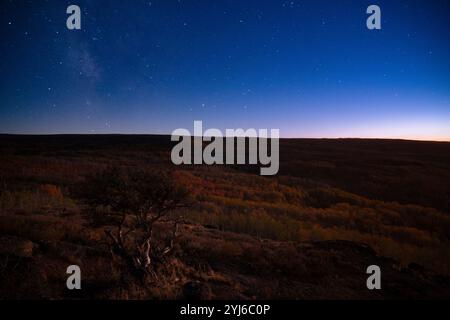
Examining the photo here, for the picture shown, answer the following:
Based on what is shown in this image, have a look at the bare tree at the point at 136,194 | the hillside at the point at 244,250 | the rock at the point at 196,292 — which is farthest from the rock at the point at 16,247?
the rock at the point at 196,292

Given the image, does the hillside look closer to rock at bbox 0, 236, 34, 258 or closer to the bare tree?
rock at bbox 0, 236, 34, 258

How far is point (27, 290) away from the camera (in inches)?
241

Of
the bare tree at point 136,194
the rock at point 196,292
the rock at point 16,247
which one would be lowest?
the rock at point 196,292

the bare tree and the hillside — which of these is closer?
the hillside

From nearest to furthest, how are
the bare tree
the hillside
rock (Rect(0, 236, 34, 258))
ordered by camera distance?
the hillside
rock (Rect(0, 236, 34, 258))
the bare tree

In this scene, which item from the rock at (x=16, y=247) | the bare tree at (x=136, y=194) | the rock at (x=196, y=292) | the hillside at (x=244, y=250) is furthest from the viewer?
the bare tree at (x=136, y=194)

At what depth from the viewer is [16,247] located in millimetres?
7668

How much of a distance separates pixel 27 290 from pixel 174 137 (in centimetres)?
6878

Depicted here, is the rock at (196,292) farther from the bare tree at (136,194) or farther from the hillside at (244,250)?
the bare tree at (136,194)

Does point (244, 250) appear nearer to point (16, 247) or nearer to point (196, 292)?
point (196, 292)

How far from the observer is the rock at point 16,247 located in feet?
24.3

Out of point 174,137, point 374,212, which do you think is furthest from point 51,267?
point 174,137

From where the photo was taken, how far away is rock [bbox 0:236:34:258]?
741cm

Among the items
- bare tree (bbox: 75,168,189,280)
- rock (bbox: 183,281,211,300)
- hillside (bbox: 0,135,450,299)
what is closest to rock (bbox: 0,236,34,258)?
hillside (bbox: 0,135,450,299)
